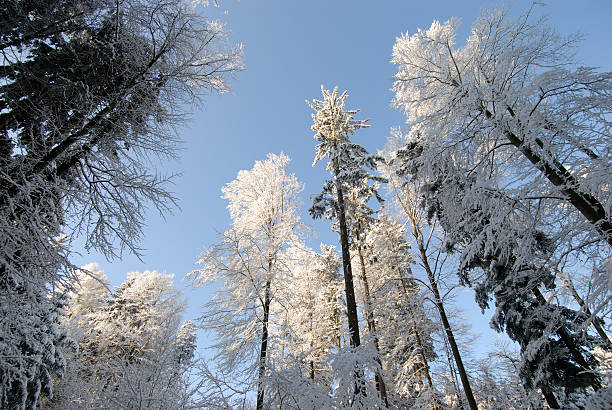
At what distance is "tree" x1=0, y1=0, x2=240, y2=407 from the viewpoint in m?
4.09

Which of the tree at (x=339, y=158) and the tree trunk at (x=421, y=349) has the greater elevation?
the tree at (x=339, y=158)

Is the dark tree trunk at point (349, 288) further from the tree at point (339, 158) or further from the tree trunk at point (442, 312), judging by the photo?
the tree trunk at point (442, 312)

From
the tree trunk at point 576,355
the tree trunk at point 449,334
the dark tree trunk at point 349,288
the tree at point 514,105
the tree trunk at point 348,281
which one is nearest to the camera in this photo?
the tree at point 514,105

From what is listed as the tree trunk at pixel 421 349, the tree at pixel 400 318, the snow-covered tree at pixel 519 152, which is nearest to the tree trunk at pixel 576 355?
the snow-covered tree at pixel 519 152

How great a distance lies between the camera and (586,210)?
3980mm

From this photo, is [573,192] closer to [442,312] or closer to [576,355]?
[442,312]

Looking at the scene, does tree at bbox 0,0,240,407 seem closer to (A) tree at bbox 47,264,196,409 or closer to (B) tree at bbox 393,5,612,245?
(A) tree at bbox 47,264,196,409

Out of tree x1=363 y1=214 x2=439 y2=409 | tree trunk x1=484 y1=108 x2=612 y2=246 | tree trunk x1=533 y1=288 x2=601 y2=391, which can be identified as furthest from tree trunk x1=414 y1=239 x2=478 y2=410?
tree trunk x1=484 y1=108 x2=612 y2=246

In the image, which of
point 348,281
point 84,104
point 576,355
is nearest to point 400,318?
point 576,355

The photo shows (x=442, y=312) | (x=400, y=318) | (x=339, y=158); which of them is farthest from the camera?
(x=400, y=318)

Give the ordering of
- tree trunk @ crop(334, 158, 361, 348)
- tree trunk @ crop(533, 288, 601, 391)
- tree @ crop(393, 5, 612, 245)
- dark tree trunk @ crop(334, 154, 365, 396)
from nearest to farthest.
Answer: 1. tree @ crop(393, 5, 612, 245)
2. dark tree trunk @ crop(334, 154, 365, 396)
3. tree trunk @ crop(334, 158, 361, 348)
4. tree trunk @ crop(533, 288, 601, 391)

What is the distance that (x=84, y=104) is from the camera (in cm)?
472

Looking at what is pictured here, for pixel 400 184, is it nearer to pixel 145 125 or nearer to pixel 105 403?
pixel 145 125

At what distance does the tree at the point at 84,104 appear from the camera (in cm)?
409
